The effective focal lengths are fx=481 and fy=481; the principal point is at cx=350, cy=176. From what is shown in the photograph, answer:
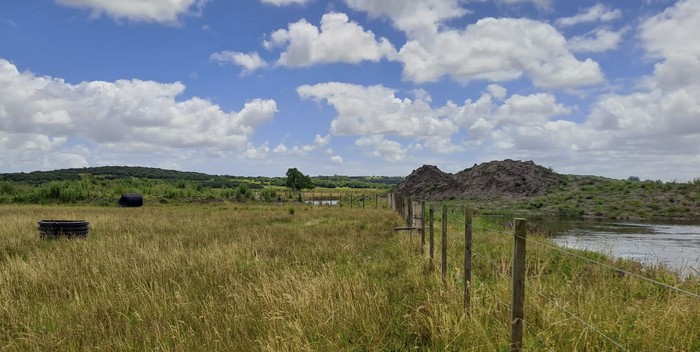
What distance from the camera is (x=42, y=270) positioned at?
924 centimetres

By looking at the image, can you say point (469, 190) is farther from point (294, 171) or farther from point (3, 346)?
point (3, 346)

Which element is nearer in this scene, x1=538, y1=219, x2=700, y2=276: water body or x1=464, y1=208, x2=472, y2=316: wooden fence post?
x1=464, y1=208, x2=472, y2=316: wooden fence post

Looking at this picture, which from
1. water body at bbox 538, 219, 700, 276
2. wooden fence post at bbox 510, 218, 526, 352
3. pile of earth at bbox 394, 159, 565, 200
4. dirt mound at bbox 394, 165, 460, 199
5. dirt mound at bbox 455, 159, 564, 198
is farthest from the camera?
dirt mound at bbox 394, 165, 460, 199

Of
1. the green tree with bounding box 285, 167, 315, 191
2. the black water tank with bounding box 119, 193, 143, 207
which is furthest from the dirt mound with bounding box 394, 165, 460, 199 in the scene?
the black water tank with bounding box 119, 193, 143, 207

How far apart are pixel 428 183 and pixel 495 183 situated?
60.6 feet

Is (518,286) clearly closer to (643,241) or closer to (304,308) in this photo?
(304,308)

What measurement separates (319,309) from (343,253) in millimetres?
5613

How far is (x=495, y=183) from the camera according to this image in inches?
2184

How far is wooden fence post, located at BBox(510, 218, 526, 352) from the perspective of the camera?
4242 mm

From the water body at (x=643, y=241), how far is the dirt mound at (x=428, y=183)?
3642 cm

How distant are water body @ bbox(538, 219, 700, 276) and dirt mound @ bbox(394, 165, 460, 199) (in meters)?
36.4

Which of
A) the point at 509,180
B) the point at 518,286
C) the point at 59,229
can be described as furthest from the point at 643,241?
the point at 509,180

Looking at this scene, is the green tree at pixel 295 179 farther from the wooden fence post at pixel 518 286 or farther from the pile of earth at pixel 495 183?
the wooden fence post at pixel 518 286

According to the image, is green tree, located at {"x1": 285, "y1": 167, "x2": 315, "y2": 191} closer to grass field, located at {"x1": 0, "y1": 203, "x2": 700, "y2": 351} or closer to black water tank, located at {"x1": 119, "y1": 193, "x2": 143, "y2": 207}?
black water tank, located at {"x1": 119, "y1": 193, "x2": 143, "y2": 207}
